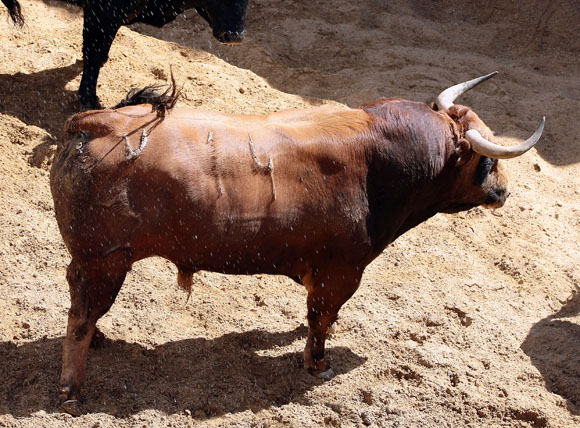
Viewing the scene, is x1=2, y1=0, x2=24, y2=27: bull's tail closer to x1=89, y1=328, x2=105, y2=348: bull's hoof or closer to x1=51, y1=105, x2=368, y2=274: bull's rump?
x1=51, y1=105, x2=368, y2=274: bull's rump

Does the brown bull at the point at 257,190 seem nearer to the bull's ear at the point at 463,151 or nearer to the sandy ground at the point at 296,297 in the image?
the bull's ear at the point at 463,151

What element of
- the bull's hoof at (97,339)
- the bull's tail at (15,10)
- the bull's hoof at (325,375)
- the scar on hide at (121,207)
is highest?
the scar on hide at (121,207)

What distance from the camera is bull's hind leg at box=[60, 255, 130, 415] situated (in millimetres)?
4340

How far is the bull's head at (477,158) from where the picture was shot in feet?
15.8

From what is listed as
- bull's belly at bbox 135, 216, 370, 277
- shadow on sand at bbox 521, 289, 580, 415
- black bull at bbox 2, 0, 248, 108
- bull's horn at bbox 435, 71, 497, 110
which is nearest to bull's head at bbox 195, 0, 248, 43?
black bull at bbox 2, 0, 248, 108

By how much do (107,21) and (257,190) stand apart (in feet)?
11.6

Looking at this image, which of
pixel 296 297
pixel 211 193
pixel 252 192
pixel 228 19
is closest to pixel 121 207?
pixel 211 193

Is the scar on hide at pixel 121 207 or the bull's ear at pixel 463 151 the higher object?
the bull's ear at pixel 463 151

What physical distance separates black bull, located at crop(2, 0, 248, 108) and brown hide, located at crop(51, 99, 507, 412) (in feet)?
9.53

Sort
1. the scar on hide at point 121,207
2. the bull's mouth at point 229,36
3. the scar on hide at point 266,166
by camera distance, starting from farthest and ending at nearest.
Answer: the bull's mouth at point 229,36 < the scar on hide at point 266,166 < the scar on hide at point 121,207

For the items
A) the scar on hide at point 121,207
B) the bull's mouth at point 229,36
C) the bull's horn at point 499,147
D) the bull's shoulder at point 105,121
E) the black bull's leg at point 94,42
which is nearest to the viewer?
the scar on hide at point 121,207

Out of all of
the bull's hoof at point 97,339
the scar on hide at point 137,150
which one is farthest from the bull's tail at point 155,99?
the bull's hoof at point 97,339

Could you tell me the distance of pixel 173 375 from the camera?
497cm

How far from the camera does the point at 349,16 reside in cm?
1100
